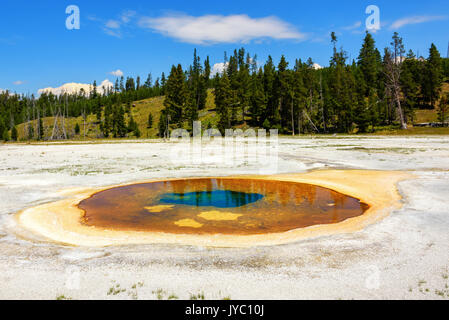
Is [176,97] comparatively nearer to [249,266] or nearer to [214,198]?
[214,198]

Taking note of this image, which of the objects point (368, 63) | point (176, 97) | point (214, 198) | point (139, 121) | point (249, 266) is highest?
point (368, 63)

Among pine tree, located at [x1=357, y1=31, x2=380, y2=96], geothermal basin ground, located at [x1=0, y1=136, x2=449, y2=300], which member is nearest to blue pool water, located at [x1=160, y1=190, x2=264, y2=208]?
geothermal basin ground, located at [x1=0, y1=136, x2=449, y2=300]

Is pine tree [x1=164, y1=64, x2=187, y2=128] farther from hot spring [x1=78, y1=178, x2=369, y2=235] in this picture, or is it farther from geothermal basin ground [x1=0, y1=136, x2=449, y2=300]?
geothermal basin ground [x1=0, y1=136, x2=449, y2=300]

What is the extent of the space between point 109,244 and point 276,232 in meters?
4.74

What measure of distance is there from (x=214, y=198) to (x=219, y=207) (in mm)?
1684

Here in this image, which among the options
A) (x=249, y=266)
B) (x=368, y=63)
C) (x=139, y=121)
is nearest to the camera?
(x=249, y=266)

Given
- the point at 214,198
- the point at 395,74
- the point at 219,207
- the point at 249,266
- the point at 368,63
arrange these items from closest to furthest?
1. the point at 249,266
2. the point at 219,207
3. the point at 214,198
4. the point at 395,74
5. the point at 368,63

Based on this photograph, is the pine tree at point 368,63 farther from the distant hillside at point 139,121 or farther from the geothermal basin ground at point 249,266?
the geothermal basin ground at point 249,266

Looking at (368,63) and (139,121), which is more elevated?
(368,63)

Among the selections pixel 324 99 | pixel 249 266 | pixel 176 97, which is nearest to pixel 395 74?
Result: pixel 324 99

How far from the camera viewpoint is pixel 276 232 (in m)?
9.21

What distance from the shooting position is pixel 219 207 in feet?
41.2
